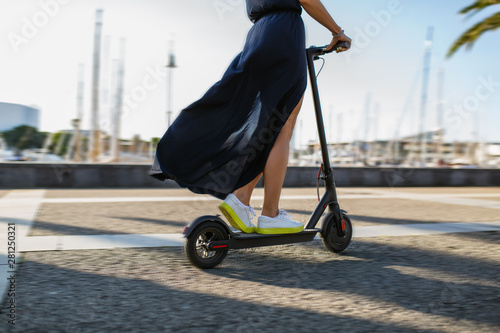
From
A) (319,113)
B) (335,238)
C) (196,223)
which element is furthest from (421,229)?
(196,223)

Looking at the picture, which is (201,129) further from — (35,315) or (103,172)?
(103,172)

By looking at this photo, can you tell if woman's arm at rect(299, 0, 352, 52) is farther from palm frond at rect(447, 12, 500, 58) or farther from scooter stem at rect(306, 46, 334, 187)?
palm frond at rect(447, 12, 500, 58)

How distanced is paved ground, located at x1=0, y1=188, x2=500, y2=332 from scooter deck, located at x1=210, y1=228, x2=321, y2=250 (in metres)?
0.13

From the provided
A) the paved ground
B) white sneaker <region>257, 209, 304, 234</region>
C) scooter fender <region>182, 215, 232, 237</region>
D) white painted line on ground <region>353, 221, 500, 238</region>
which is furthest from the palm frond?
scooter fender <region>182, 215, 232, 237</region>

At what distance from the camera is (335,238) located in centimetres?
313

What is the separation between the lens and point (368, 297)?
2164 millimetres

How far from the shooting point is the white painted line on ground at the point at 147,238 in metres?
3.23

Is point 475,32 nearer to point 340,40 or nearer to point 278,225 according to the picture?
point 340,40

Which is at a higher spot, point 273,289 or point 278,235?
point 278,235

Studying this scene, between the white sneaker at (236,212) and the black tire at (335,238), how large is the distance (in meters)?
0.59

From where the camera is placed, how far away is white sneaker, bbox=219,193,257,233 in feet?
9.02

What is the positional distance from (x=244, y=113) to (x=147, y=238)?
1.39 meters

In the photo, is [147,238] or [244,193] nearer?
[244,193]

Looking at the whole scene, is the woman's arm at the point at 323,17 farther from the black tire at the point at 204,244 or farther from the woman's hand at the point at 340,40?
the black tire at the point at 204,244
